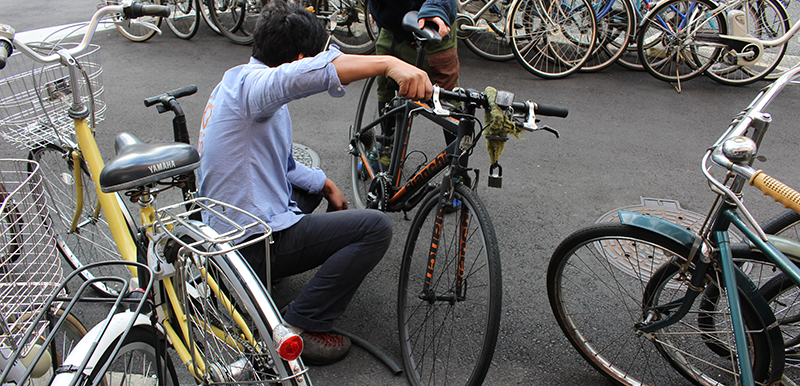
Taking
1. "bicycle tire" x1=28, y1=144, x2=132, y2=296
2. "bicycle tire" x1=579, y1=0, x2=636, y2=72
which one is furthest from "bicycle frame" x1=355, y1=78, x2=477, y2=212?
"bicycle tire" x1=579, y1=0, x2=636, y2=72

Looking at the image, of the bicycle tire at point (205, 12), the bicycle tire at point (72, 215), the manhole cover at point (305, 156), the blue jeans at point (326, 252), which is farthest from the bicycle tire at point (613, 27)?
the bicycle tire at point (72, 215)

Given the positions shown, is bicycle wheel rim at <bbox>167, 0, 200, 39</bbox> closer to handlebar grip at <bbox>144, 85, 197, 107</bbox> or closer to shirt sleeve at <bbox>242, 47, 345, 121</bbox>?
handlebar grip at <bbox>144, 85, 197, 107</bbox>

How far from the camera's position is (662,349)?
7.68 feet

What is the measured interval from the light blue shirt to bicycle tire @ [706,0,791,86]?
210 inches

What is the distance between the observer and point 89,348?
4.59 ft

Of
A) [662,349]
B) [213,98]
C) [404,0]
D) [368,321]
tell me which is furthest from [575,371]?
[404,0]

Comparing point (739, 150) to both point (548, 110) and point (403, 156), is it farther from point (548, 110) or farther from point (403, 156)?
point (403, 156)

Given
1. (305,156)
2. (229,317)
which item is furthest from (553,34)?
(229,317)

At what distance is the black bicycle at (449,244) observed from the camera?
208 cm

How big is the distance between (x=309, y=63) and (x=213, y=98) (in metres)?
0.58

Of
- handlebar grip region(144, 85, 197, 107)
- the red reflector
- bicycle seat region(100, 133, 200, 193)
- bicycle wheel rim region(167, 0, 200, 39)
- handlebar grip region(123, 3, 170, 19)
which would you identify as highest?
handlebar grip region(123, 3, 170, 19)

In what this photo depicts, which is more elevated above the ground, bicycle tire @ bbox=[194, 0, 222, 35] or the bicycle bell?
the bicycle bell

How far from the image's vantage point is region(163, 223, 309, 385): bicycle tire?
5.22ft

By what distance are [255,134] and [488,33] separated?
5.03 metres
